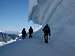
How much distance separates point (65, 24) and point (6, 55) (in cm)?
1109

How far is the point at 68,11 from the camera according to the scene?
18.6 m

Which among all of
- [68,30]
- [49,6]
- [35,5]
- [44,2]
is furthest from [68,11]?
[35,5]

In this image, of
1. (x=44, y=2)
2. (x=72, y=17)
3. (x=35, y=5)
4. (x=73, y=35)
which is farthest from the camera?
(x=35, y=5)

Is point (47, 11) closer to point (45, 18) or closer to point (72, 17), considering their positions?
point (45, 18)

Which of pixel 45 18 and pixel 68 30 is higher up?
pixel 45 18

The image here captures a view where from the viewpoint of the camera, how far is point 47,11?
30844 mm

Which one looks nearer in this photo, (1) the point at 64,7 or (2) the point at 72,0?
(2) the point at 72,0

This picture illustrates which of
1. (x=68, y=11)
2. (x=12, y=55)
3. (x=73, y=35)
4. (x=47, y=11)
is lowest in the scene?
(x=12, y=55)

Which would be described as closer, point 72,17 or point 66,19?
point 72,17

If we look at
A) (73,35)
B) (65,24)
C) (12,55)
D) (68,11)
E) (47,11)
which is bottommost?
(12,55)

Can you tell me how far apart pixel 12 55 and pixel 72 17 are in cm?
995

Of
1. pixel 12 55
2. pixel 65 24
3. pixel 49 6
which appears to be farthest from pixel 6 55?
pixel 49 6

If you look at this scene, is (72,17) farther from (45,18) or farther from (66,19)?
(45,18)

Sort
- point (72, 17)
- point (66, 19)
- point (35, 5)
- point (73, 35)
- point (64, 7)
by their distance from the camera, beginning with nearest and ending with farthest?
point (73, 35)
point (72, 17)
point (66, 19)
point (64, 7)
point (35, 5)
